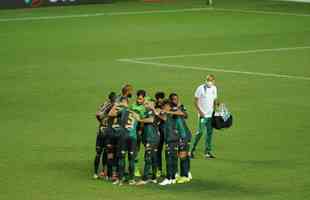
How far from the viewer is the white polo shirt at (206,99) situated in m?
30.8

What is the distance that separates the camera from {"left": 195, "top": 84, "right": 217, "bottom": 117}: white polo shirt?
101ft

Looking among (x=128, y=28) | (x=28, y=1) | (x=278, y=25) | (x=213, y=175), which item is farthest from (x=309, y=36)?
(x=213, y=175)

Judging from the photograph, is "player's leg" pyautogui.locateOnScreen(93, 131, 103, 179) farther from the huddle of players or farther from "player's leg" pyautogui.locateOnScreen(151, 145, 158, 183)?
"player's leg" pyautogui.locateOnScreen(151, 145, 158, 183)

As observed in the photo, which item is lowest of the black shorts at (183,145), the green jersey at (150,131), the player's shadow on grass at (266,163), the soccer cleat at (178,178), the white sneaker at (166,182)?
the white sneaker at (166,182)

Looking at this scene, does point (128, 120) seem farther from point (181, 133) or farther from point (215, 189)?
point (215, 189)

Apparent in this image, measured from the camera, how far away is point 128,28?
62.4 m

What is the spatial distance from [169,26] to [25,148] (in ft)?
101

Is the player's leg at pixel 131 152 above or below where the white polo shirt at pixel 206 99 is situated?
below

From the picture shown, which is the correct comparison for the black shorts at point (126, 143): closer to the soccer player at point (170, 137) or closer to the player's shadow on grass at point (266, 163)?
the soccer player at point (170, 137)

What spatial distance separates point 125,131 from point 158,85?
16.8 m

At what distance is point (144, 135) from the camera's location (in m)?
28.0

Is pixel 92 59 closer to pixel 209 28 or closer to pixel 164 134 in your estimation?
pixel 209 28

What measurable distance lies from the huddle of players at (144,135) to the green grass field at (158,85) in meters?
0.55

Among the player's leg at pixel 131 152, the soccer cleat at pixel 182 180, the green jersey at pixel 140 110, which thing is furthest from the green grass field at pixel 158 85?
the green jersey at pixel 140 110
